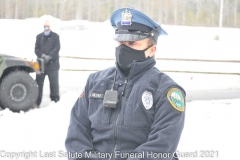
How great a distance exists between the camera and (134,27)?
2.39 metres

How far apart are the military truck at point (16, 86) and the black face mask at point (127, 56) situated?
593cm

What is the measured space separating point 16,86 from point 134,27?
6.06 metres

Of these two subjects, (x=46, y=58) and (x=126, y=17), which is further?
(x=46, y=58)

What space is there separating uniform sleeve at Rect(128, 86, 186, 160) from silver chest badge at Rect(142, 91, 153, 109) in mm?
35

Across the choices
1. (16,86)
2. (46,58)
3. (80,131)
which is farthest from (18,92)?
(80,131)

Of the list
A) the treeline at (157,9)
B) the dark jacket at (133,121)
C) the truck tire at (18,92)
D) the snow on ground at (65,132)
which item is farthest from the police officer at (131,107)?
the treeline at (157,9)

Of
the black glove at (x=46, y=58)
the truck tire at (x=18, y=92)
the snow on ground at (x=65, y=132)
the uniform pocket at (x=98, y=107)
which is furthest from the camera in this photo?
the black glove at (x=46, y=58)

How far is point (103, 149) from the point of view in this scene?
7.70 ft

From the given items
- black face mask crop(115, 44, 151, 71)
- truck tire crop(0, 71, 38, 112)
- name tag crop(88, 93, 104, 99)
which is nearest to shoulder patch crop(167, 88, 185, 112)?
black face mask crop(115, 44, 151, 71)

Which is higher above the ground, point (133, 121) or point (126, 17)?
point (126, 17)

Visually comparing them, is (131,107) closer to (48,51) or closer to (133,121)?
(133,121)

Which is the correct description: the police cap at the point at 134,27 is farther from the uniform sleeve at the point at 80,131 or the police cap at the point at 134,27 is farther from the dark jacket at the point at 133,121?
the uniform sleeve at the point at 80,131

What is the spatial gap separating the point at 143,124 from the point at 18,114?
558cm

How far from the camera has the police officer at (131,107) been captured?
225cm
